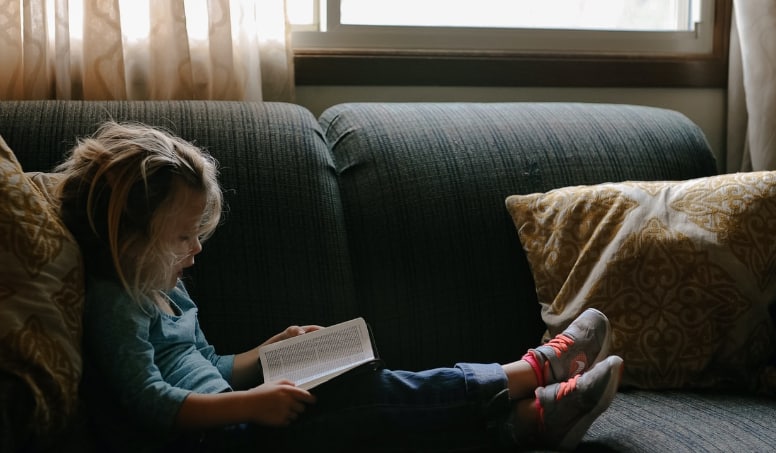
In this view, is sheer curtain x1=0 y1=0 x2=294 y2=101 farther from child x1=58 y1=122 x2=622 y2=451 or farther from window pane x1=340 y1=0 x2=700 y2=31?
child x1=58 y1=122 x2=622 y2=451

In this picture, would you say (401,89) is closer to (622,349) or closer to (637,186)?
(637,186)

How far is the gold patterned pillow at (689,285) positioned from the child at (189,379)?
27cm

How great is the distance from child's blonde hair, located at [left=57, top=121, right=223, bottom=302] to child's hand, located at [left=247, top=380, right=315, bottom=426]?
232 mm

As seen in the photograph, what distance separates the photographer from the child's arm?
3.86 feet

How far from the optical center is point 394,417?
125 cm

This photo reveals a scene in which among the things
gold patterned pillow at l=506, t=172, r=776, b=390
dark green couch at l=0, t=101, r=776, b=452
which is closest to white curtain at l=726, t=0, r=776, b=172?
dark green couch at l=0, t=101, r=776, b=452

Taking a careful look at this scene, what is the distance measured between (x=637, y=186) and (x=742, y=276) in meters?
0.26

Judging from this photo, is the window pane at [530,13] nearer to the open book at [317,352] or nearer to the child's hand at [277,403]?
the open book at [317,352]

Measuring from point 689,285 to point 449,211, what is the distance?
469 millimetres

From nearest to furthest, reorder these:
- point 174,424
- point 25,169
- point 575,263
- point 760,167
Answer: point 174,424 → point 25,169 → point 575,263 → point 760,167

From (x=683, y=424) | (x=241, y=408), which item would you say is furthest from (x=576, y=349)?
(x=241, y=408)

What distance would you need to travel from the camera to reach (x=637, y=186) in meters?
1.62

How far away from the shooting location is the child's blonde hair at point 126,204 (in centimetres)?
120

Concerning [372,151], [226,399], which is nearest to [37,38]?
[372,151]
